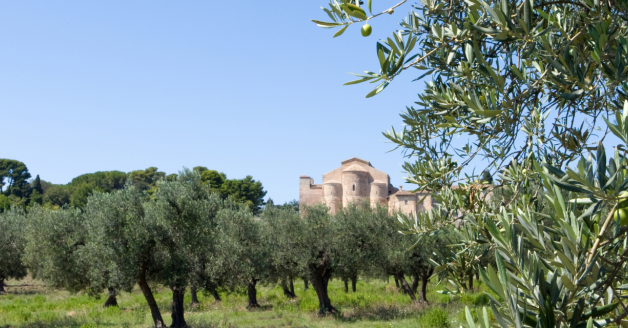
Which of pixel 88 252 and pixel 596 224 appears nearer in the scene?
pixel 596 224

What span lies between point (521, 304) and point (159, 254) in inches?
626

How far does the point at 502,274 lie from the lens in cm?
121

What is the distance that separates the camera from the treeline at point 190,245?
16.0 m

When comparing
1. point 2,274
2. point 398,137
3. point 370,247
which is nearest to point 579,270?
point 398,137

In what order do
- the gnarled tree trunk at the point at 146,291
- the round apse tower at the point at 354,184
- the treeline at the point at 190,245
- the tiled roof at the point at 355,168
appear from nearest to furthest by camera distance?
the treeline at the point at 190,245 → the gnarled tree trunk at the point at 146,291 → the round apse tower at the point at 354,184 → the tiled roof at the point at 355,168

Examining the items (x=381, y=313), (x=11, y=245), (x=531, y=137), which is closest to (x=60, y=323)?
(x=11, y=245)

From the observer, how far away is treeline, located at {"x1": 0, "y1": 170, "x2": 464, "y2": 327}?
16.0 m

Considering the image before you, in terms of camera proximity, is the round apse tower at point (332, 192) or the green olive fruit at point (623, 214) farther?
the round apse tower at point (332, 192)

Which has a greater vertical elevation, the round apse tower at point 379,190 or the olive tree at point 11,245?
the round apse tower at point 379,190

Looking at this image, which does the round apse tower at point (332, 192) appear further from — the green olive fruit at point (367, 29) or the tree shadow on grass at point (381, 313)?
the green olive fruit at point (367, 29)

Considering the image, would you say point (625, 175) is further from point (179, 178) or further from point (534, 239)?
point (179, 178)

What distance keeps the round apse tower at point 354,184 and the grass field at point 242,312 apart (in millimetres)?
27045

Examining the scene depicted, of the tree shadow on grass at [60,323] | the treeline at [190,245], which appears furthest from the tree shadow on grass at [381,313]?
the tree shadow on grass at [60,323]

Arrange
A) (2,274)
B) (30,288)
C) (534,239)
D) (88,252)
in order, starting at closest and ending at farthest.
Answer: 1. (534,239)
2. (88,252)
3. (2,274)
4. (30,288)
